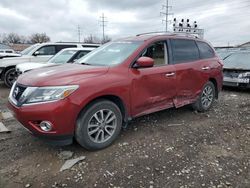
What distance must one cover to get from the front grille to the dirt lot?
851mm

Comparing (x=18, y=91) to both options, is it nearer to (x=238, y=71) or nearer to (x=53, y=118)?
(x=53, y=118)

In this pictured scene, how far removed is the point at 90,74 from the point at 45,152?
4.50 ft

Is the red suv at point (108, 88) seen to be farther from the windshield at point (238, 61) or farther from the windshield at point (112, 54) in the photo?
the windshield at point (238, 61)

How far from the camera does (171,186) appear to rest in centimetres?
285

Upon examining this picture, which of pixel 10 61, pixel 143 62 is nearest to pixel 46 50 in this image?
pixel 10 61

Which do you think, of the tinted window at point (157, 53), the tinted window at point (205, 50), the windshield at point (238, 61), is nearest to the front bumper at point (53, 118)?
the tinted window at point (157, 53)

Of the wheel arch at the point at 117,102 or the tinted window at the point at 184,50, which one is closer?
the wheel arch at the point at 117,102

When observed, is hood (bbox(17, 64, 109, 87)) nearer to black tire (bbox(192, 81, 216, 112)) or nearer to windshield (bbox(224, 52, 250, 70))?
black tire (bbox(192, 81, 216, 112))

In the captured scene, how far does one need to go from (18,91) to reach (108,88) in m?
1.31

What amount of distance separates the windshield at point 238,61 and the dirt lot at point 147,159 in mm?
3942

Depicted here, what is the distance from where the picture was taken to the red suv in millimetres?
3197

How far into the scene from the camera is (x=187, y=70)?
4945mm

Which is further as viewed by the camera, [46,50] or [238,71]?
[46,50]

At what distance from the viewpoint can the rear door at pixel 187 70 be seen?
15.8 ft
